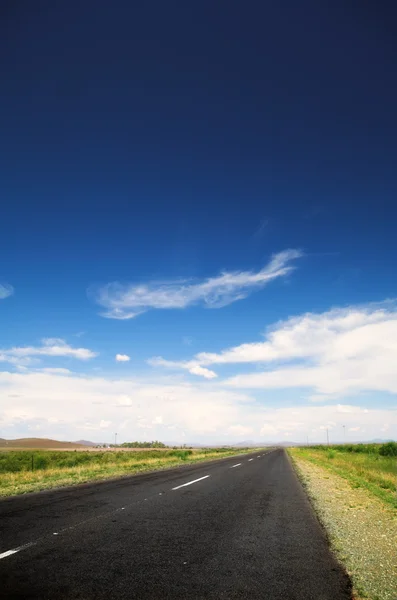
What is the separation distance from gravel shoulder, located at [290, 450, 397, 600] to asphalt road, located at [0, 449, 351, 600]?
0.26 meters

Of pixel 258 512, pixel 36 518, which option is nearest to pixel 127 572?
pixel 36 518

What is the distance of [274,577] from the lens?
4770 mm

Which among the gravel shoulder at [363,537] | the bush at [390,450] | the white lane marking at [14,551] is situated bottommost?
the bush at [390,450]

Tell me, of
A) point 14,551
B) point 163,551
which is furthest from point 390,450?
point 14,551

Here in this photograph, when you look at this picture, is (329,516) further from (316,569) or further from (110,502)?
(110,502)

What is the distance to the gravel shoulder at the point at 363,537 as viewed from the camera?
469cm

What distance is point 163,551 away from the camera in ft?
18.8

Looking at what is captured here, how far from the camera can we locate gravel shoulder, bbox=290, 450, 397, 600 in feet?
15.4

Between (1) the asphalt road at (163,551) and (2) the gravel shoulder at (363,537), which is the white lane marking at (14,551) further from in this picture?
(2) the gravel shoulder at (363,537)

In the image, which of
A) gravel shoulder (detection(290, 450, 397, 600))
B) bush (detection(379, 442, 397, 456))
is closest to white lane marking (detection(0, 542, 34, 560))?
gravel shoulder (detection(290, 450, 397, 600))

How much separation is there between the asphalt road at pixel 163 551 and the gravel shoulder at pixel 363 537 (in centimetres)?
26

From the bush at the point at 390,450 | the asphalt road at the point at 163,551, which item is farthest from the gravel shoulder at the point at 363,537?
the bush at the point at 390,450

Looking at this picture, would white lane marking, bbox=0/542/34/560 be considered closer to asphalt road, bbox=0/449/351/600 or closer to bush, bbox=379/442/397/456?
asphalt road, bbox=0/449/351/600

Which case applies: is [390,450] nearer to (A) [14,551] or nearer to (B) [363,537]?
(B) [363,537]
